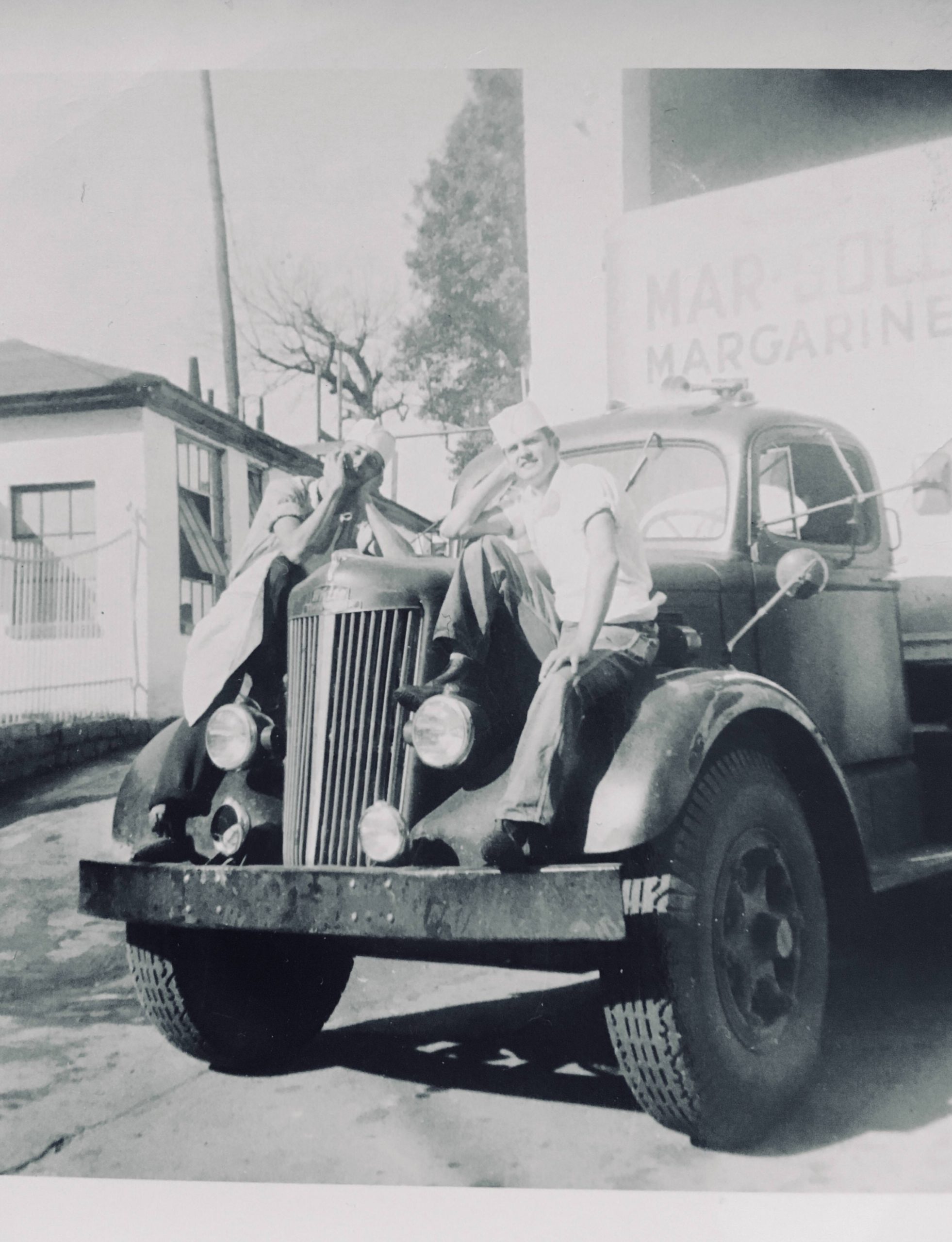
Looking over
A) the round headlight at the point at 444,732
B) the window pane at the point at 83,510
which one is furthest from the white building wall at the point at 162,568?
the round headlight at the point at 444,732

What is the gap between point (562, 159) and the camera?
11.6ft

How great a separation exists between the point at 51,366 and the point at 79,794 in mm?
1355

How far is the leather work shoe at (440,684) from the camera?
8.39 ft

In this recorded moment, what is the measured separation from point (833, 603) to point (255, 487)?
179cm

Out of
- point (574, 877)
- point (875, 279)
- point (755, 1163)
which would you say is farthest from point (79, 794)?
point (875, 279)

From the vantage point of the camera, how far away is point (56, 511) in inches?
145

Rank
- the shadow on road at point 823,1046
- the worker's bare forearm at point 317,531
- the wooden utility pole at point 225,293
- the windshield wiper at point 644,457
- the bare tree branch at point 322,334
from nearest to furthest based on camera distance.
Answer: the shadow on road at point 823,1046, the worker's bare forearm at point 317,531, the windshield wiper at point 644,457, the bare tree branch at point 322,334, the wooden utility pole at point 225,293

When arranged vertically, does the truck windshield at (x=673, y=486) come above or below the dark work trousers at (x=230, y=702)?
above

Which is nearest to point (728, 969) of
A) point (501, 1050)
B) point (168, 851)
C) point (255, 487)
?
point (501, 1050)

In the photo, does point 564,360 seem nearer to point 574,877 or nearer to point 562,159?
point 562,159

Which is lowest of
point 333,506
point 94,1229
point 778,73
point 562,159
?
point 94,1229

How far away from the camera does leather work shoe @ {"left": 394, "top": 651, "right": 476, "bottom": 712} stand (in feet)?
8.39

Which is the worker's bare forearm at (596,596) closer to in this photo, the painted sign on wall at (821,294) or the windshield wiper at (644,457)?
the windshield wiper at (644,457)

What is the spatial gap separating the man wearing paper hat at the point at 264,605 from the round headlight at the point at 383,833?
549 mm
